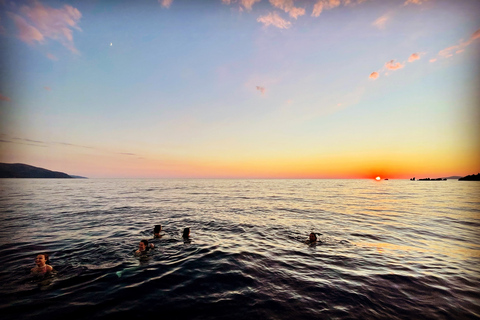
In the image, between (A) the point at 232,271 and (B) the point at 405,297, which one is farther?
(A) the point at 232,271

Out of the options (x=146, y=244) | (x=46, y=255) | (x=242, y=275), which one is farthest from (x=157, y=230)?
(x=242, y=275)

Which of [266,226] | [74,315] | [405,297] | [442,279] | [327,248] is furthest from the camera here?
[266,226]

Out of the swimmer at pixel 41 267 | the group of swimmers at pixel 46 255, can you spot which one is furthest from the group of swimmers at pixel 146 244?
the swimmer at pixel 41 267

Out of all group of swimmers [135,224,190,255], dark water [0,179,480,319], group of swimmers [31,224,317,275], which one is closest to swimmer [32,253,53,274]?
group of swimmers [31,224,317,275]

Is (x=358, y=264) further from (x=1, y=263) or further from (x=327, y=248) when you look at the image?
(x=1, y=263)

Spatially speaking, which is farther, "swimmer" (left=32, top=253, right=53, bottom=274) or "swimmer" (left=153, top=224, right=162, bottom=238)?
"swimmer" (left=153, top=224, right=162, bottom=238)

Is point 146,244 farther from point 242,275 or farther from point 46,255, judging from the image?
point 242,275

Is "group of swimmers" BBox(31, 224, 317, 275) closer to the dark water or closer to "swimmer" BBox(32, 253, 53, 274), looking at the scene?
"swimmer" BBox(32, 253, 53, 274)

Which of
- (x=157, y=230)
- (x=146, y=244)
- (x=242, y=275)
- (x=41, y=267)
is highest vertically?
(x=157, y=230)

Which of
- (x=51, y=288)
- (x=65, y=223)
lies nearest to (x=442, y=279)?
(x=51, y=288)

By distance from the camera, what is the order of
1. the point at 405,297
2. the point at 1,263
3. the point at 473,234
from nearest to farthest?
the point at 405,297 < the point at 1,263 < the point at 473,234

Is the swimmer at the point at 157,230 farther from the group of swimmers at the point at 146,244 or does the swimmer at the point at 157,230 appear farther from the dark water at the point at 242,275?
the dark water at the point at 242,275

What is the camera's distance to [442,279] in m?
9.27

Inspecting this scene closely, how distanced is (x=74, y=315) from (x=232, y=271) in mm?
6146
